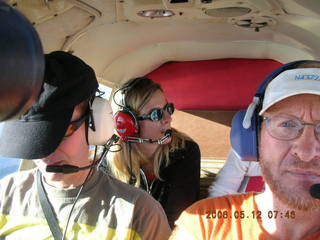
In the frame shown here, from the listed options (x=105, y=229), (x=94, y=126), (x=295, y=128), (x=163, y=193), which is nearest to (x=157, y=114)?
(x=163, y=193)

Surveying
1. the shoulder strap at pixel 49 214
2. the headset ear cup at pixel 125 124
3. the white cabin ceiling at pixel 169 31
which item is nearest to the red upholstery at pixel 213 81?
the white cabin ceiling at pixel 169 31

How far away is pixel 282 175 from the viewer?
1163 mm

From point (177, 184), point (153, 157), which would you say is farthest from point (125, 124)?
point (177, 184)

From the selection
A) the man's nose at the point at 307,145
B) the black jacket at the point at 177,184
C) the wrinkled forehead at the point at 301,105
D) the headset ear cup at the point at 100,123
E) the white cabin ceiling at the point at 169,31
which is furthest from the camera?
the black jacket at the point at 177,184

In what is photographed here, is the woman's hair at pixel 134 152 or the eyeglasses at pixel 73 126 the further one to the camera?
the woman's hair at pixel 134 152

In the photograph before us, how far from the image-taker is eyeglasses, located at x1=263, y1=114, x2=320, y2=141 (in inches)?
47.0

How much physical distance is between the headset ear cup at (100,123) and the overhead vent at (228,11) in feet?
3.24

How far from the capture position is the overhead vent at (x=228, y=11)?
7.06 feet

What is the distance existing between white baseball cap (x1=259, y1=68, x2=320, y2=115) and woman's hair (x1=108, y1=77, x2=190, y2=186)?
131cm

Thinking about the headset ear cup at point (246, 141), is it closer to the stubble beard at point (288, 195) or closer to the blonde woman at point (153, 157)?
the stubble beard at point (288, 195)

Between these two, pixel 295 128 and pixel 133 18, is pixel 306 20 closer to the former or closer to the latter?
pixel 133 18

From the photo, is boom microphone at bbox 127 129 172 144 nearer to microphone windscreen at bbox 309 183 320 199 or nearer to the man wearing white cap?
the man wearing white cap

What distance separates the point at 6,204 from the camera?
151 centimetres

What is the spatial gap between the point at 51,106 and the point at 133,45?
66.4 inches
